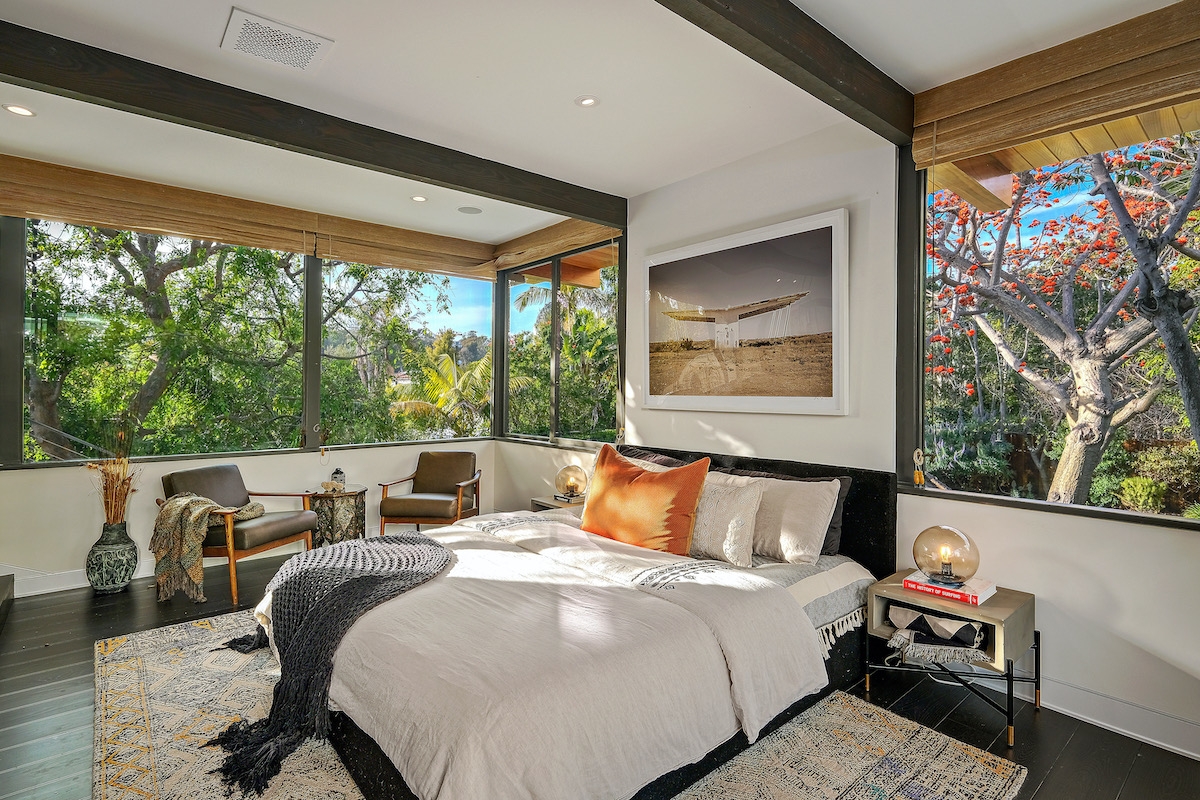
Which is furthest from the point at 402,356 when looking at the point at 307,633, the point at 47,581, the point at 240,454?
the point at 307,633

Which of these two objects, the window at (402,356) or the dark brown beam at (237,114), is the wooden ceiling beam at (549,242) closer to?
the window at (402,356)

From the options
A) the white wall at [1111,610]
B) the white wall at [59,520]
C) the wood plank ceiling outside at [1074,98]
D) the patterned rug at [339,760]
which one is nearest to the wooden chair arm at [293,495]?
the white wall at [59,520]

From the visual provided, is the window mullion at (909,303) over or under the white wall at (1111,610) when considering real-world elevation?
over

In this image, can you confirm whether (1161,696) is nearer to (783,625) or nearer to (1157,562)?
(1157,562)

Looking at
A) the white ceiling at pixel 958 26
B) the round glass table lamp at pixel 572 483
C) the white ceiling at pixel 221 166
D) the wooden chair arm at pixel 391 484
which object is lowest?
the wooden chair arm at pixel 391 484

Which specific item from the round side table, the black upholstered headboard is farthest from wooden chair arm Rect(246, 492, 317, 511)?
the black upholstered headboard

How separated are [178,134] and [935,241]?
396cm

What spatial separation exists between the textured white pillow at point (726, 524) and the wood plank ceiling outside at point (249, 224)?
236 centimetres

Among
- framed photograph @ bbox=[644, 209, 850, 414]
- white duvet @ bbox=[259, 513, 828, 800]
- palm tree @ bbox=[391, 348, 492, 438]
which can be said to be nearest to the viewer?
white duvet @ bbox=[259, 513, 828, 800]

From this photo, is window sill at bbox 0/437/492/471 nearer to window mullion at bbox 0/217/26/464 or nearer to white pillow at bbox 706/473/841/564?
window mullion at bbox 0/217/26/464

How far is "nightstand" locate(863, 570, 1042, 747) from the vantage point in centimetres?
230

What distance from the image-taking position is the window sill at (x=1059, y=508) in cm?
228

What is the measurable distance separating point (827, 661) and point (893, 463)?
1003 mm

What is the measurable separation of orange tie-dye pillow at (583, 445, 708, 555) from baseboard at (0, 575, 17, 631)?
3254mm
